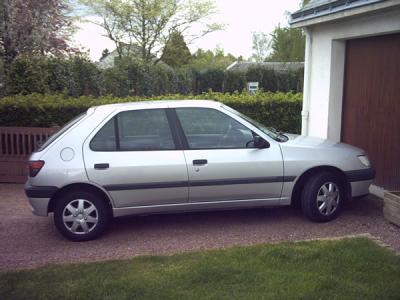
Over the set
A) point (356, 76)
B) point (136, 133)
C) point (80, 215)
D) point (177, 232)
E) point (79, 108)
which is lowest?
point (177, 232)

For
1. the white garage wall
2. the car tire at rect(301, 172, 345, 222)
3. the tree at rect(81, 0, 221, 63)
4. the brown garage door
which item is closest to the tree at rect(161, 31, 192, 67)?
the tree at rect(81, 0, 221, 63)

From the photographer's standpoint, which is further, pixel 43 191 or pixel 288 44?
pixel 288 44

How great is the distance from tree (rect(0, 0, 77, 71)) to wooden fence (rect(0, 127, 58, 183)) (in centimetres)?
1060

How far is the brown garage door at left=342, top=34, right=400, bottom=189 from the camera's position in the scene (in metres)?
7.35

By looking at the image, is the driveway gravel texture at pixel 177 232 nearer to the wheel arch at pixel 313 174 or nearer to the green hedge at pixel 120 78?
the wheel arch at pixel 313 174

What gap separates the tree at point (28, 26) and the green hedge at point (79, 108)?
10.2 metres

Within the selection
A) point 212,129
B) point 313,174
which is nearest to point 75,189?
point 212,129

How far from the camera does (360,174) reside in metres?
6.36

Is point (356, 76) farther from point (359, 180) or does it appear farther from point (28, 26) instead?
point (28, 26)

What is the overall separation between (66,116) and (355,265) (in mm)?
6665

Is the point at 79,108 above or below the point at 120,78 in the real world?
below

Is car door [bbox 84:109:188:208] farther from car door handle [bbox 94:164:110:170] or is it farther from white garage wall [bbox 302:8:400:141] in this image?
white garage wall [bbox 302:8:400:141]

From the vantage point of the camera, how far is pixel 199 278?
4508 mm

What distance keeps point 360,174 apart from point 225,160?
182 centimetres
